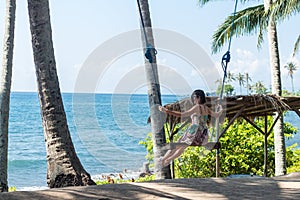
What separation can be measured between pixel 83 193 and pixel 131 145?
24.3 meters

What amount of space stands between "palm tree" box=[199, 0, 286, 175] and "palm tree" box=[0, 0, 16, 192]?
3.49 m

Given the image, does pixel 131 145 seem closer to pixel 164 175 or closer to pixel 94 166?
pixel 94 166

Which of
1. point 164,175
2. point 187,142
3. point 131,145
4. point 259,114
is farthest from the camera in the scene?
point 131,145

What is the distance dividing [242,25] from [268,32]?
1.25m

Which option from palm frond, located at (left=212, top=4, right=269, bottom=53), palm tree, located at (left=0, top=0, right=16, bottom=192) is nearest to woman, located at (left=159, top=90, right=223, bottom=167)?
palm tree, located at (left=0, top=0, right=16, bottom=192)

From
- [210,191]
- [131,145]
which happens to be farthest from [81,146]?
[210,191]

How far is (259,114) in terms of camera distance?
7746 mm

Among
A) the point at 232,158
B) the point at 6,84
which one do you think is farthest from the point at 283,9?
the point at 6,84

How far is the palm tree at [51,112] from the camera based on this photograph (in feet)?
15.5

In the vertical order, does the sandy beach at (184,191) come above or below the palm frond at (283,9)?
below

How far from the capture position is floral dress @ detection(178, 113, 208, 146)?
5344mm

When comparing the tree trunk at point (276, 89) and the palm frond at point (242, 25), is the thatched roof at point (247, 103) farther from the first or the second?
the palm frond at point (242, 25)

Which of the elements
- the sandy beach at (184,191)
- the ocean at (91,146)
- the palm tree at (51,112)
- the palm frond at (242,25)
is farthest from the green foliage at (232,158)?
the sandy beach at (184,191)

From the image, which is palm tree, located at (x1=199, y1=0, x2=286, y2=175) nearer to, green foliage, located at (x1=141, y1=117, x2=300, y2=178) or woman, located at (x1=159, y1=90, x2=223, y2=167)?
green foliage, located at (x1=141, y1=117, x2=300, y2=178)
